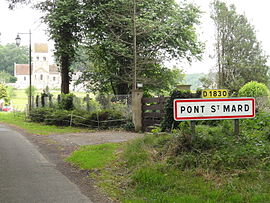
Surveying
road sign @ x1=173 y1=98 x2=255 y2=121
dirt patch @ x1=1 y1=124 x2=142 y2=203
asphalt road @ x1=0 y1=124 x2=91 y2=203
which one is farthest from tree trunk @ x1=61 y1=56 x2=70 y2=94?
road sign @ x1=173 y1=98 x2=255 y2=121

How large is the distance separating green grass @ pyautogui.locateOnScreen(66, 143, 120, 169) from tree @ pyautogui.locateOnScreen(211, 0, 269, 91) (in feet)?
91.0

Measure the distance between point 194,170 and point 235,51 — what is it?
3805 cm

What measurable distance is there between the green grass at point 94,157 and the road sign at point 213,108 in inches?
97.6

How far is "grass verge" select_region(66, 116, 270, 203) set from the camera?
5757 millimetres

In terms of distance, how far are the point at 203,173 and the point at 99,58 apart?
83.6 feet

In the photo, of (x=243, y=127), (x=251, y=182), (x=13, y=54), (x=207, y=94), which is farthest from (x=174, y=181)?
(x=13, y=54)

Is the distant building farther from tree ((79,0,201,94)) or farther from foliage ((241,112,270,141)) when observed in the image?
foliage ((241,112,270,141))

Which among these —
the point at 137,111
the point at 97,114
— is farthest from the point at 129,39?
the point at 137,111

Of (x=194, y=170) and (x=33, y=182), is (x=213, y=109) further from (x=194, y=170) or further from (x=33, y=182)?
(x=33, y=182)

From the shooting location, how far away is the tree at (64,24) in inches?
1026

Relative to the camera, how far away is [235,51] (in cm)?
4259

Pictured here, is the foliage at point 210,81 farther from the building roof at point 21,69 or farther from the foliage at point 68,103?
the building roof at point 21,69

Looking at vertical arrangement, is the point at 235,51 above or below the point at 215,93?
above

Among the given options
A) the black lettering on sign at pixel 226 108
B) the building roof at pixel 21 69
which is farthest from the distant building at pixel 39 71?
the black lettering on sign at pixel 226 108
